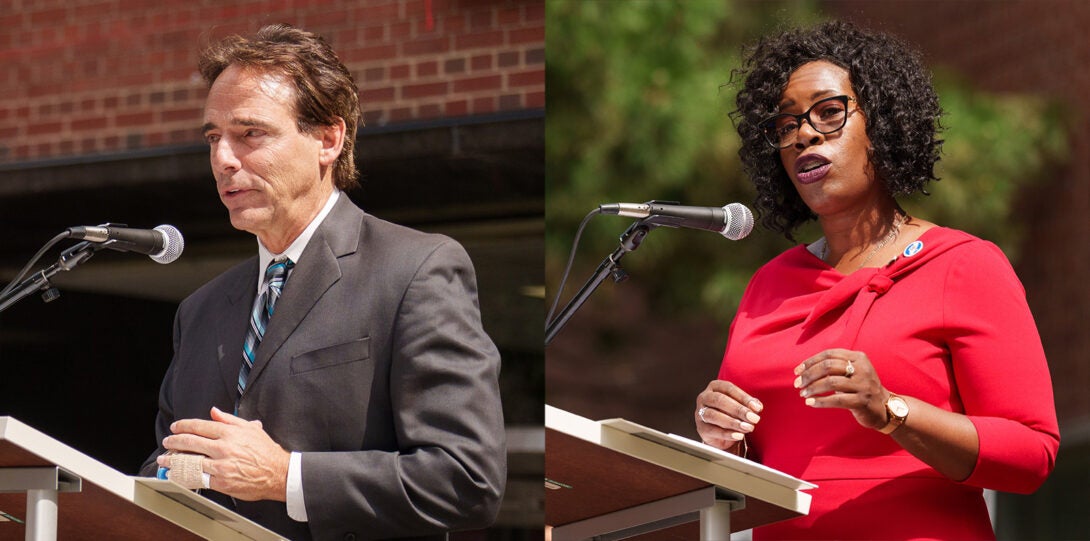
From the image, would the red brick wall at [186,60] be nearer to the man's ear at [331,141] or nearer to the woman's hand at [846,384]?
the man's ear at [331,141]

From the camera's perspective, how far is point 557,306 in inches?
119

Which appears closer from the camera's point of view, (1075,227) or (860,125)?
(860,125)

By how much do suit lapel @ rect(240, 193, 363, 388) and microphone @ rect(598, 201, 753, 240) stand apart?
529 mm

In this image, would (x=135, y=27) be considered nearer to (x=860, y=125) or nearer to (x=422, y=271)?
(x=422, y=271)

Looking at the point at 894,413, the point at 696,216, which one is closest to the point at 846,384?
the point at 894,413

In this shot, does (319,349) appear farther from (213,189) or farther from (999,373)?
(999,373)

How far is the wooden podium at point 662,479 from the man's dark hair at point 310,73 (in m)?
0.77

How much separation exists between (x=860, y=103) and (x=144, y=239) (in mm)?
1500

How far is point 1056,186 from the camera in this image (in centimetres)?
723

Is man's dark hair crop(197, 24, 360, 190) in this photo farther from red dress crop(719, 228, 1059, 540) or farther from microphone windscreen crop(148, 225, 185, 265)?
red dress crop(719, 228, 1059, 540)

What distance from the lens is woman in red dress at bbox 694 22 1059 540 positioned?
2.58 m

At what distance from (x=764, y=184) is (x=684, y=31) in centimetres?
412

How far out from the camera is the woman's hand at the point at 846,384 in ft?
8.09

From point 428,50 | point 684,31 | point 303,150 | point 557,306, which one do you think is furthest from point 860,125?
point 684,31
